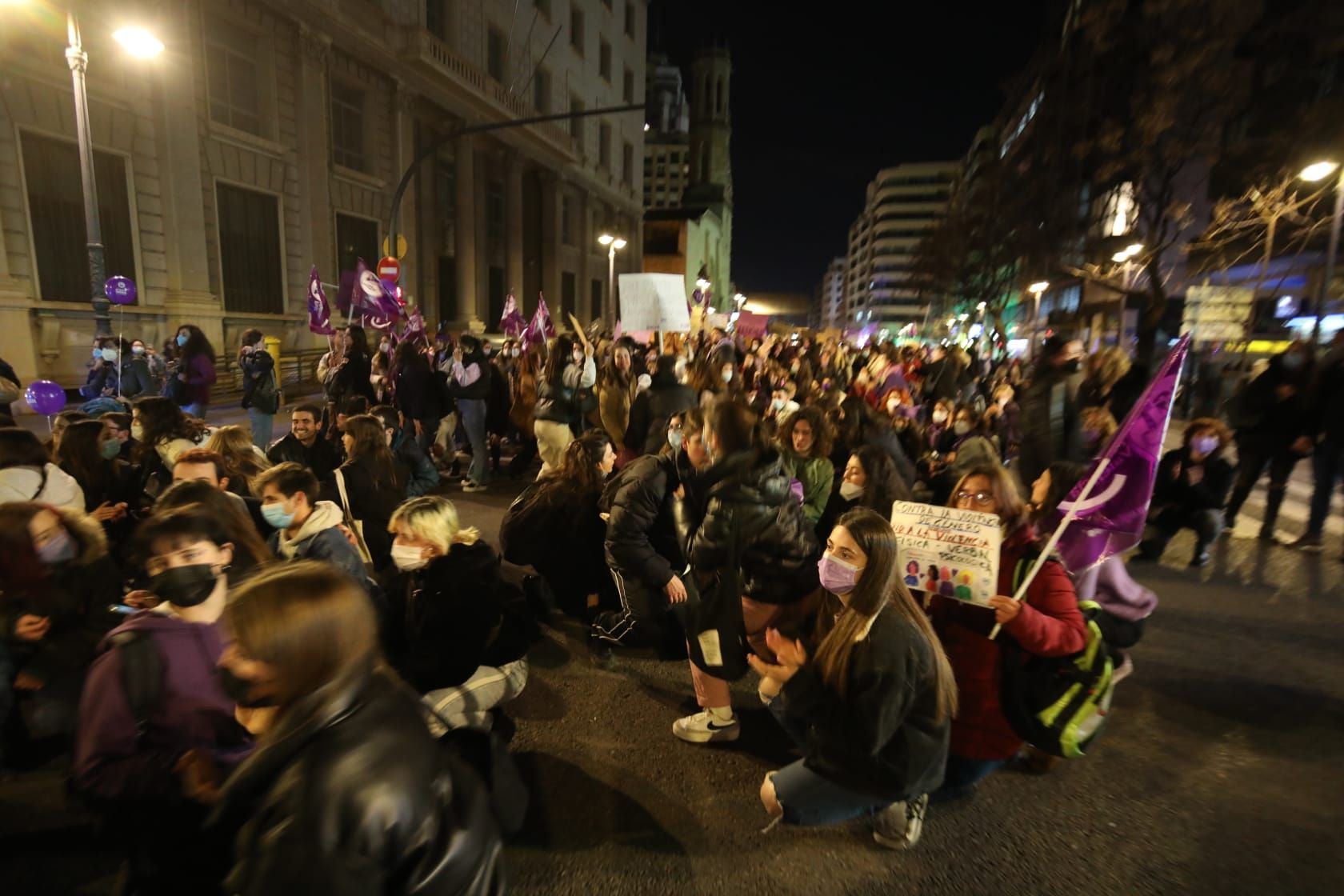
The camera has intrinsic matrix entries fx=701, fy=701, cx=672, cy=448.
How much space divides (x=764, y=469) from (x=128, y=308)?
18107mm

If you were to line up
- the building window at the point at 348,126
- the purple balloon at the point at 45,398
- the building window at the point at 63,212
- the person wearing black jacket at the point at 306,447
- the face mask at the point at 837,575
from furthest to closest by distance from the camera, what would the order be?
1. the building window at the point at 348,126
2. the building window at the point at 63,212
3. the purple balloon at the point at 45,398
4. the person wearing black jacket at the point at 306,447
5. the face mask at the point at 837,575

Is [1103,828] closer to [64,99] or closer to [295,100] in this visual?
[64,99]

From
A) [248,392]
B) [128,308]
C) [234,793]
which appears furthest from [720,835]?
[128,308]

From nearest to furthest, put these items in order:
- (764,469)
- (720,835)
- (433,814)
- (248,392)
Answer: (433,814), (720,835), (764,469), (248,392)

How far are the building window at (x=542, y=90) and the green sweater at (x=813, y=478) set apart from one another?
117ft

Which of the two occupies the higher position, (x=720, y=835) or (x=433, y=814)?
(x=433, y=814)

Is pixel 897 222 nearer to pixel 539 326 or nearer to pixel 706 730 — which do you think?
pixel 539 326

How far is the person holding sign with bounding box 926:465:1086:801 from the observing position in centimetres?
284

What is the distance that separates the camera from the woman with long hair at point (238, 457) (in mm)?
4531

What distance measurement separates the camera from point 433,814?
4.73 feet

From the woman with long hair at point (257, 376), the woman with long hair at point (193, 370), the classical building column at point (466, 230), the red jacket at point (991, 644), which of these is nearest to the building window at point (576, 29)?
the classical building column at point (466, 230)

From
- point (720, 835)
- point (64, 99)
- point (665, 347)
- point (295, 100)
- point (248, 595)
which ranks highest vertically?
point (295, 100)

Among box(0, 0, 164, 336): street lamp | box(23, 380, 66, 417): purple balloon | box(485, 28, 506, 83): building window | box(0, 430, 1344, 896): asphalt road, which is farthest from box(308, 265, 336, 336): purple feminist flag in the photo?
box(485, 28, 506, 83): building window

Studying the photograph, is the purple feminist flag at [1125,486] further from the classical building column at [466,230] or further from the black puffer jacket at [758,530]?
the classical building column at [466,230]
